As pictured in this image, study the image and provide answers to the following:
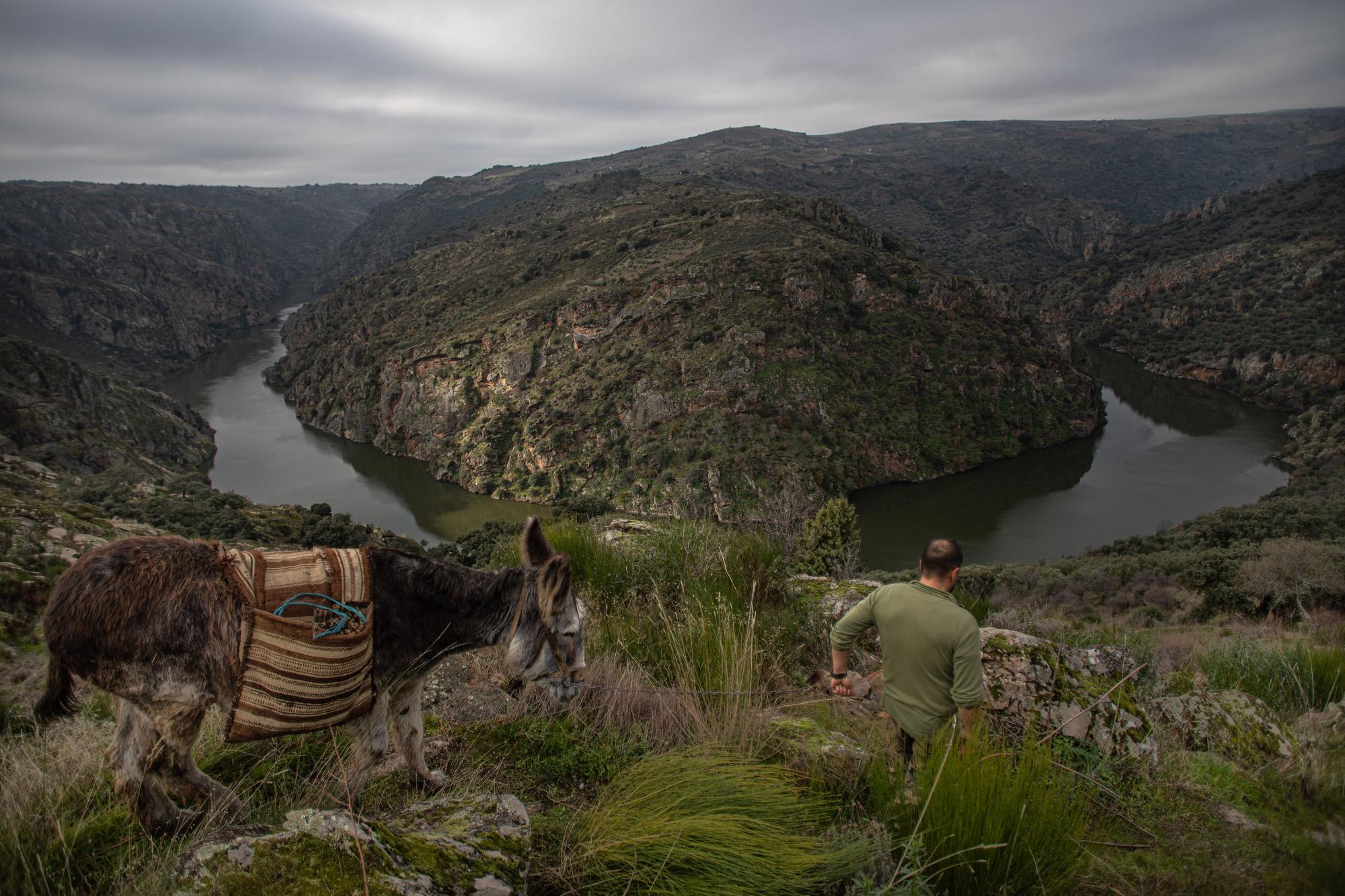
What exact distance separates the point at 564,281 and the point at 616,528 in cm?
5743

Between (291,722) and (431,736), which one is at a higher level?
(291,722)

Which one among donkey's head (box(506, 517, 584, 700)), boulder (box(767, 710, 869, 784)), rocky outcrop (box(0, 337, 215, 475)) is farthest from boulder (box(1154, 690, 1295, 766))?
rocky outcrop (box(0, 337, 215, 475))

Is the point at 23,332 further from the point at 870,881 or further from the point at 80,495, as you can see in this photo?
the point at 870,881

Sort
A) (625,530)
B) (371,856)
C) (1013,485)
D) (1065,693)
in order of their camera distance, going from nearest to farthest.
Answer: (371,856) < (1065,693) < (625,530) < (1013,485)

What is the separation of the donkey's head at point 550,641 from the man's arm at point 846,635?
1.23m

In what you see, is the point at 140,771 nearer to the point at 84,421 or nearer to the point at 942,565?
the point at 942,565

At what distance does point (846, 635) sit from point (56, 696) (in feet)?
10.6

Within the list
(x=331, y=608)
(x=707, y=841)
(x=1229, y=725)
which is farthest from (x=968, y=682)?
(x=331, y=608)

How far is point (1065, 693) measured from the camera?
3047 mm

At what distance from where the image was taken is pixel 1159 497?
42.7m

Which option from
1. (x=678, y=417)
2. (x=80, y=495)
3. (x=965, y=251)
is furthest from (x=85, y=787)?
(x=965, y=251)

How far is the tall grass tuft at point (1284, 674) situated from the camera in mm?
3648

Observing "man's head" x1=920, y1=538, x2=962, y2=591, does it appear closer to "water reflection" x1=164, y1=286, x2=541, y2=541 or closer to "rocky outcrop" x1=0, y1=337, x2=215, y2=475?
"water reflection" x1=164, y1=286, x2=541, y2=541

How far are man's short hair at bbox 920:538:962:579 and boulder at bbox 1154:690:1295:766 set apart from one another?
5.10 ft
